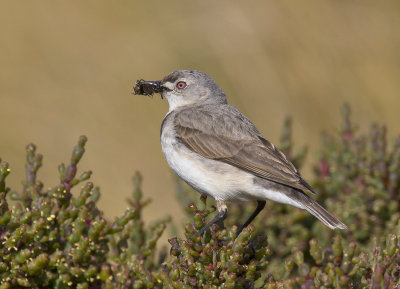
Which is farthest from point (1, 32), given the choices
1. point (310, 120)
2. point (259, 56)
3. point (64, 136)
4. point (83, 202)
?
point (83, 202)

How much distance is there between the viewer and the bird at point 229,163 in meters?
5.22

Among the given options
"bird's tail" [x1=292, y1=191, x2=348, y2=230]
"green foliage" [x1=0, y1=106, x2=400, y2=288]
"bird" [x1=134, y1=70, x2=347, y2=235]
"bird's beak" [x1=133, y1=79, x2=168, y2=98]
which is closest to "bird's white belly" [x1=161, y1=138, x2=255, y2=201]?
"bird" [x1=134, y1=70, x2=347, y2=235]

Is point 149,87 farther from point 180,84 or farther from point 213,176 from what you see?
point 213,176

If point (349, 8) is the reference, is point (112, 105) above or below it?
below

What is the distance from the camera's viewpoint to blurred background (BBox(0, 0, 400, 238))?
360 inches

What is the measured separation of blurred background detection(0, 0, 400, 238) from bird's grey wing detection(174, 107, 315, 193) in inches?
132

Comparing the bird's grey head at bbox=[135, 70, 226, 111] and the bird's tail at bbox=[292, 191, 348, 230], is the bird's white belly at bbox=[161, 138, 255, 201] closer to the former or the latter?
the bird's tail at bbox=[292, 191, 348, 230]

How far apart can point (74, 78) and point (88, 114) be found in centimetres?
59

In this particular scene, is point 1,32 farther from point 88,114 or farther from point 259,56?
point 259,56

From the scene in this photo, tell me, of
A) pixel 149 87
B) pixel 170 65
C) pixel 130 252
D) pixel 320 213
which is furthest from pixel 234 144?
pixel 170 65

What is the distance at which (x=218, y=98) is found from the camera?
6578mm

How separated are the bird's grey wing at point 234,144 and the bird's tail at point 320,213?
90 mm

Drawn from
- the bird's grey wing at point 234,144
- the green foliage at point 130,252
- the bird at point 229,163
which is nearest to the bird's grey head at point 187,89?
the bird at point 229,163

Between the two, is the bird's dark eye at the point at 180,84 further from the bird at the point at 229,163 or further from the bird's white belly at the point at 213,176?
the bird's white belly at the point at 213,176
